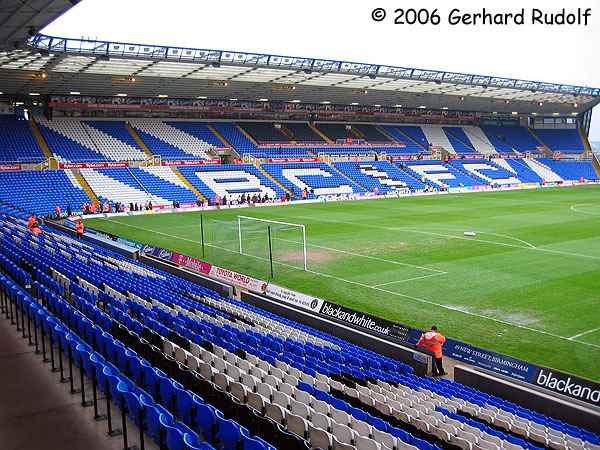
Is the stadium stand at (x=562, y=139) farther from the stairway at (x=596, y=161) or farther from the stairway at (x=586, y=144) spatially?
the stairway at (x=596, y=161)

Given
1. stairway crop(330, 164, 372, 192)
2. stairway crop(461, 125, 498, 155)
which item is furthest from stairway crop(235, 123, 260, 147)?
stairway crop(461, 125, 498, 155)

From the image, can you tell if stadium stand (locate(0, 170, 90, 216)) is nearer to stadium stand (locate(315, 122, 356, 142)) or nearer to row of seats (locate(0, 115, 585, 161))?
row of seats (locate(0, 115, 585, 161))

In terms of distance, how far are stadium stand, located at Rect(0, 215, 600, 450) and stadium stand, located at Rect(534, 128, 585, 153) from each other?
270ft

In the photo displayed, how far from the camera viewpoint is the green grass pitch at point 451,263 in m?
15.9

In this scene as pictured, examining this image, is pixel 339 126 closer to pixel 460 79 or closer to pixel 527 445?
pixel 460 79

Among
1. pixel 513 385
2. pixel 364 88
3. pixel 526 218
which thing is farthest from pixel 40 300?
pixel 364 88

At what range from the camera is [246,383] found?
823cm

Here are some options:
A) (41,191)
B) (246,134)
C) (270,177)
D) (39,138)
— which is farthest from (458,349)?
(246,134)

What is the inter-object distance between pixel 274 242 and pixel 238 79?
24.0 m

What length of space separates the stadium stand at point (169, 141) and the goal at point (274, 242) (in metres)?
26.9

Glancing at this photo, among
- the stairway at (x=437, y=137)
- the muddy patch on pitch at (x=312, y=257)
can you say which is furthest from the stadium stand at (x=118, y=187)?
the stairway at (x=437, y=137)

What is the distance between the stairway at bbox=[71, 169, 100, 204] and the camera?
154ft

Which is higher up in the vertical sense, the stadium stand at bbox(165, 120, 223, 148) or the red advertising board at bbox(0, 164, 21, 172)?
the stadium stand at bbox(165, 120, 223, 148)

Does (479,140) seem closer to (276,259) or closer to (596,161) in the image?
(596,161)
